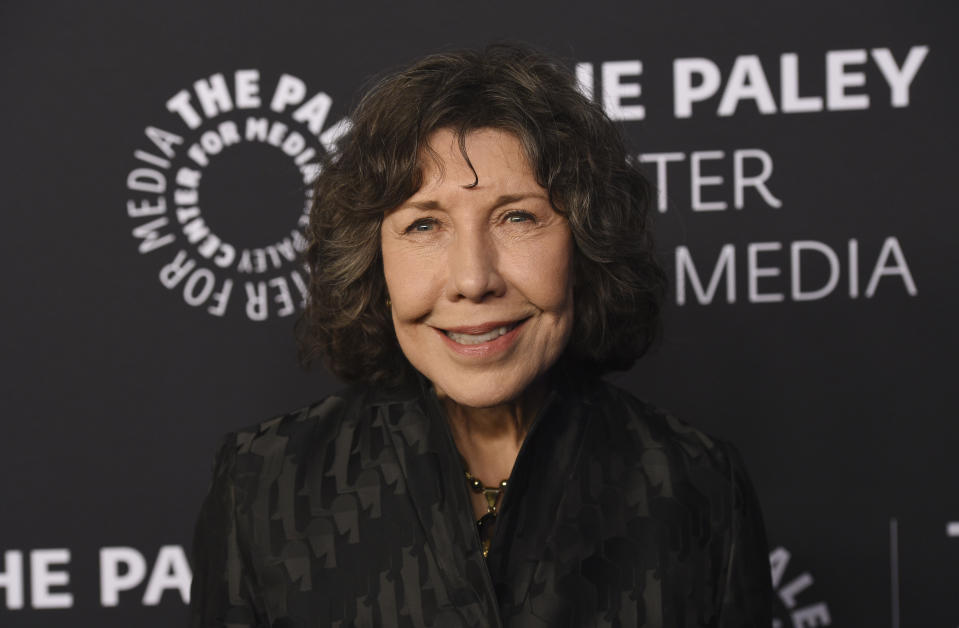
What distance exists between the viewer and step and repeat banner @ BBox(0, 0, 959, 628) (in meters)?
1.64

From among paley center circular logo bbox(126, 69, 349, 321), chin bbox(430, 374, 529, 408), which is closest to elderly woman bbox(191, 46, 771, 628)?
chin bbox(430, 374, 529, 408)

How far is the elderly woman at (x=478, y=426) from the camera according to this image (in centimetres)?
99

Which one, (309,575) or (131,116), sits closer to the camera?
(309,575)

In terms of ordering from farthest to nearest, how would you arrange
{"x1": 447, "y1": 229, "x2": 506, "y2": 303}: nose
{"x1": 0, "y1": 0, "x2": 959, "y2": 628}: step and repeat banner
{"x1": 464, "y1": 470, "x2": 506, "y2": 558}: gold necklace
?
{"x1": 0, "y1": 0, "x2": 959, "y2": 628}: step and repeat banner, {"x1": 464, "y1": 470, "x2": 506, "y2": 558}: gold necklace, {"x1": 447, "y1": 229, "x2": 506, "y2": 303}: nose

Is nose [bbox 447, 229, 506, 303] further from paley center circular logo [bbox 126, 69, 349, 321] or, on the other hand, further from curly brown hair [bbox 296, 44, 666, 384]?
paley center circular logo [bbox 126, 69, 349, 321]

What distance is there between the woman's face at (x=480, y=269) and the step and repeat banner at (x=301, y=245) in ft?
2.21

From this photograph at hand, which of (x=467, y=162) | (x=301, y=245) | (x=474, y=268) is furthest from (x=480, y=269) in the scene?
(x=301, y=245)

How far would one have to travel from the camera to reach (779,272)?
5.47ft

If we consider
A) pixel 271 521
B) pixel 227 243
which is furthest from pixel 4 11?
pixel 271 521

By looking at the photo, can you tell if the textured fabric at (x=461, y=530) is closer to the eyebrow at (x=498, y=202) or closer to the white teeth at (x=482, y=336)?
the white teeth at (x=482, y=336)

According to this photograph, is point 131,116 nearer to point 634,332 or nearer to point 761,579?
point 634,332

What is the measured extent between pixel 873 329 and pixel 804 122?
0.38 meters

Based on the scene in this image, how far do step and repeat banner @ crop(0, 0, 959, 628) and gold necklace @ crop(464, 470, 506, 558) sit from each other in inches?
26.9

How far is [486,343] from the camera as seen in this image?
997mm
